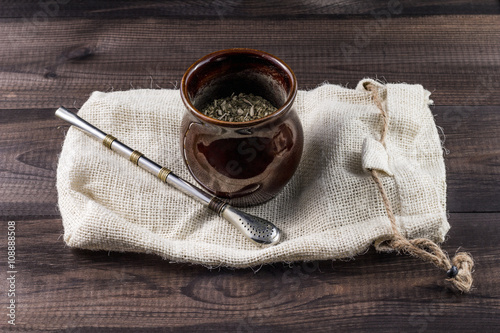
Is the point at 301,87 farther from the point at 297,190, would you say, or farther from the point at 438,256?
the point at 438,256

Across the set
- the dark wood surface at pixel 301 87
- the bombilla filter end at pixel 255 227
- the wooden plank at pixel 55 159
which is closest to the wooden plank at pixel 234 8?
the dark wood surface at pixel 301 87

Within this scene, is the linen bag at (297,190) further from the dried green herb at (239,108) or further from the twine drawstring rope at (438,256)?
the dried green herb at (239,108)

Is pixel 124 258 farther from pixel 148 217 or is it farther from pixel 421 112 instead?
pixel 421 112

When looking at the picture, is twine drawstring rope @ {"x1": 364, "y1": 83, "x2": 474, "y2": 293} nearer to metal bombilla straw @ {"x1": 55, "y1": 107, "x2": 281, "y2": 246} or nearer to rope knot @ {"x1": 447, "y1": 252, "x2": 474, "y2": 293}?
rope knot @ {"x1": 447, "y1": 252, "x2": 474, "y2": 293}

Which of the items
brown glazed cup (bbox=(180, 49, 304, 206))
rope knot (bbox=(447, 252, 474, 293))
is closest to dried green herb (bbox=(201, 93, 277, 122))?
brown glazed cup (bbox=(180, 49, 304, 206))

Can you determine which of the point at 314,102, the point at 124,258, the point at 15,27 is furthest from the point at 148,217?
the point at 15,27

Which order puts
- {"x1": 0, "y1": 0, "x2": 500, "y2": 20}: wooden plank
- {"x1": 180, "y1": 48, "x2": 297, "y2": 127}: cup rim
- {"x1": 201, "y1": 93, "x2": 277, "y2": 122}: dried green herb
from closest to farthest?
{"x1": 180, "y1": 48, "x2": 297, "y2": 127}: cup rim → {"x1": 201, "y1": 93, "x2": 277, "y2": 122}: dried green herb → {"x1": 0, "y1": 0, "x2": 500, "y2": 20}: wooden plank
